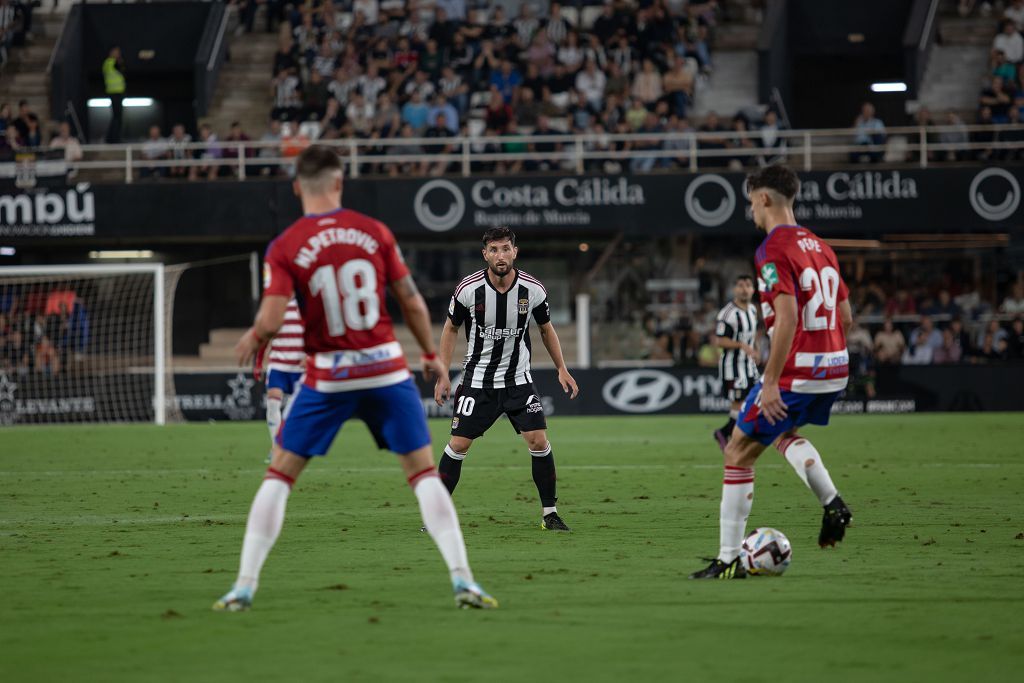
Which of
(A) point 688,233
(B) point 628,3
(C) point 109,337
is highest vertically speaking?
(B) point 628,3

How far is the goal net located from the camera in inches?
973

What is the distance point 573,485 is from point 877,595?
632 cm

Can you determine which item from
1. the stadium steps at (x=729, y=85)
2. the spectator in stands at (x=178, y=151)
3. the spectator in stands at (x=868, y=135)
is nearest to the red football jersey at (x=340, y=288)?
the spectator in stands at (x=868, y=135)

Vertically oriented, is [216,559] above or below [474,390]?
below

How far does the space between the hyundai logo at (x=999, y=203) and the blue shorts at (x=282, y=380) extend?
1699 cm

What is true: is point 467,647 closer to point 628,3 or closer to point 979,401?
point 979,401

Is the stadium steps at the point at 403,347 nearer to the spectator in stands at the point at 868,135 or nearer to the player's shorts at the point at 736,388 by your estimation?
the spectator in stands at the point at 868,135

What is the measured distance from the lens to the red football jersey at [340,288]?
20.0ft

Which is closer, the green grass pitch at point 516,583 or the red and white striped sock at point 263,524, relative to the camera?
the green grass pitch at point 516,583

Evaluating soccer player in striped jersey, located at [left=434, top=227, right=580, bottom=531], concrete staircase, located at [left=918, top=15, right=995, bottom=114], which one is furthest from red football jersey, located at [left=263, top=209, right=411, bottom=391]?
concrete staircase, located at [left=918, top=15, right=995, bottom=114]

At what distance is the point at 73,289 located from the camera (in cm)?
2953

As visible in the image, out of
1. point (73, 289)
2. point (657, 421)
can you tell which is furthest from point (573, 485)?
point (73, 289)

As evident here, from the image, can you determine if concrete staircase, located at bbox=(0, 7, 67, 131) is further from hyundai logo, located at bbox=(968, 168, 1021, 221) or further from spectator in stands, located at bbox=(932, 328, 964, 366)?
hyundai logo, located at bbox=(968, 168, 1021, 221)

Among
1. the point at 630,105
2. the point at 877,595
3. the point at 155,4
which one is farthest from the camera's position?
the point at 155,4
